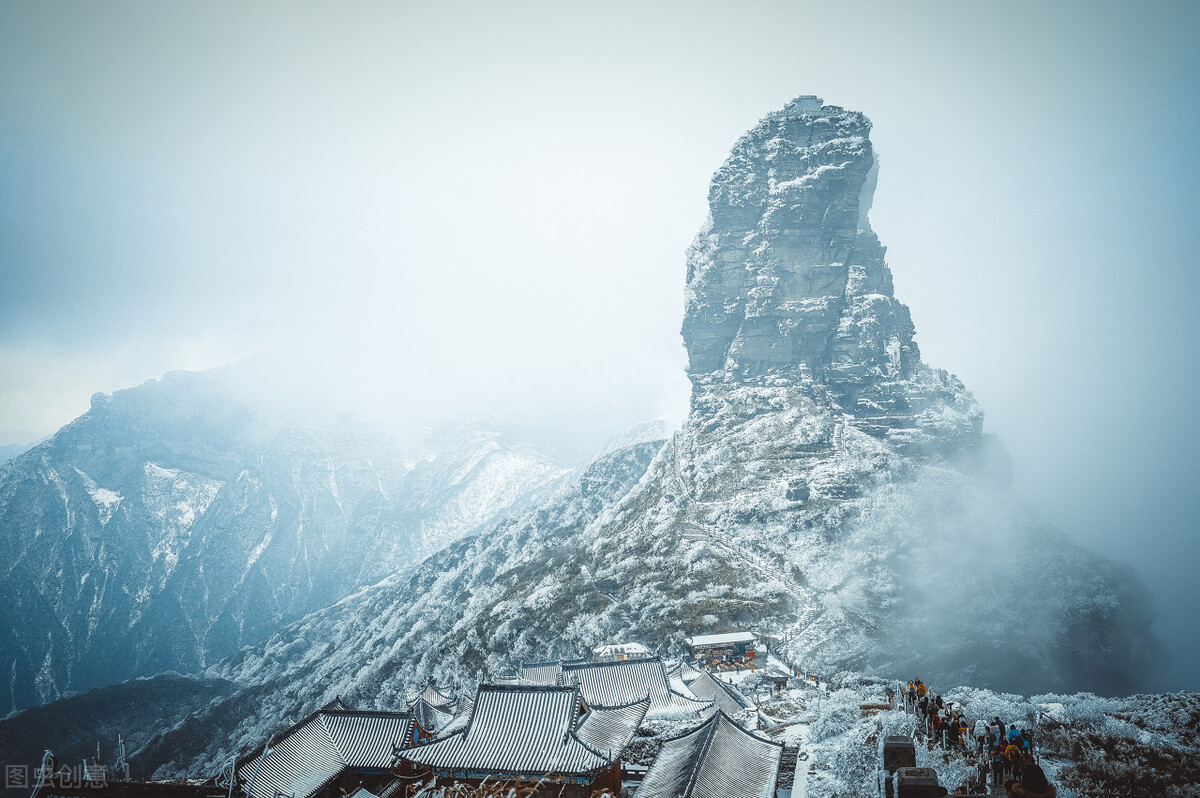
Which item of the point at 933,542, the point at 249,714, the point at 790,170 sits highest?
the point at 790,170

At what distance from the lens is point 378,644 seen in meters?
160

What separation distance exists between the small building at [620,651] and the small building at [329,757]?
47.1m

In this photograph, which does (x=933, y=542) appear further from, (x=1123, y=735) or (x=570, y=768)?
(x=570, y=768)

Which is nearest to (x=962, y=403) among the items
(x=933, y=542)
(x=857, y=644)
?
(x=933, y=542)

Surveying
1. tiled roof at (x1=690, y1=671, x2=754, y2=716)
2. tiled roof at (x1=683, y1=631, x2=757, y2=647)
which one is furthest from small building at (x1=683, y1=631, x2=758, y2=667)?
tiled roof at (x1=690, y1=671, x2=754, y2=716)

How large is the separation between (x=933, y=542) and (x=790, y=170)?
104659mm

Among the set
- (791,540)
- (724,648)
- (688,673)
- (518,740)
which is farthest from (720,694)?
(791,540)

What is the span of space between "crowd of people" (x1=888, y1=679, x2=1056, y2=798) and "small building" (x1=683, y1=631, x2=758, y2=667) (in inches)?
1919

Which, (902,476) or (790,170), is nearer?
(902,476)

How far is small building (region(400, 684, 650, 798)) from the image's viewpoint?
36.4m

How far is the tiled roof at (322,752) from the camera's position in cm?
4256

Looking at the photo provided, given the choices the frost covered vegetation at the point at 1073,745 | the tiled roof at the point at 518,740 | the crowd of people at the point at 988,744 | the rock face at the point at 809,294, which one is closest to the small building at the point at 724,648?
the frost covered vegetation at the point at 1073,745

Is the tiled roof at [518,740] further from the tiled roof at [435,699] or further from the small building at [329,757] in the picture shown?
the tiled roof at [435,699]

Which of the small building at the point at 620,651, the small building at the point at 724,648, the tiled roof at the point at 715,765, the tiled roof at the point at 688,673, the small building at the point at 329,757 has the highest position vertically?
the tiled roof at the point at 715,765
